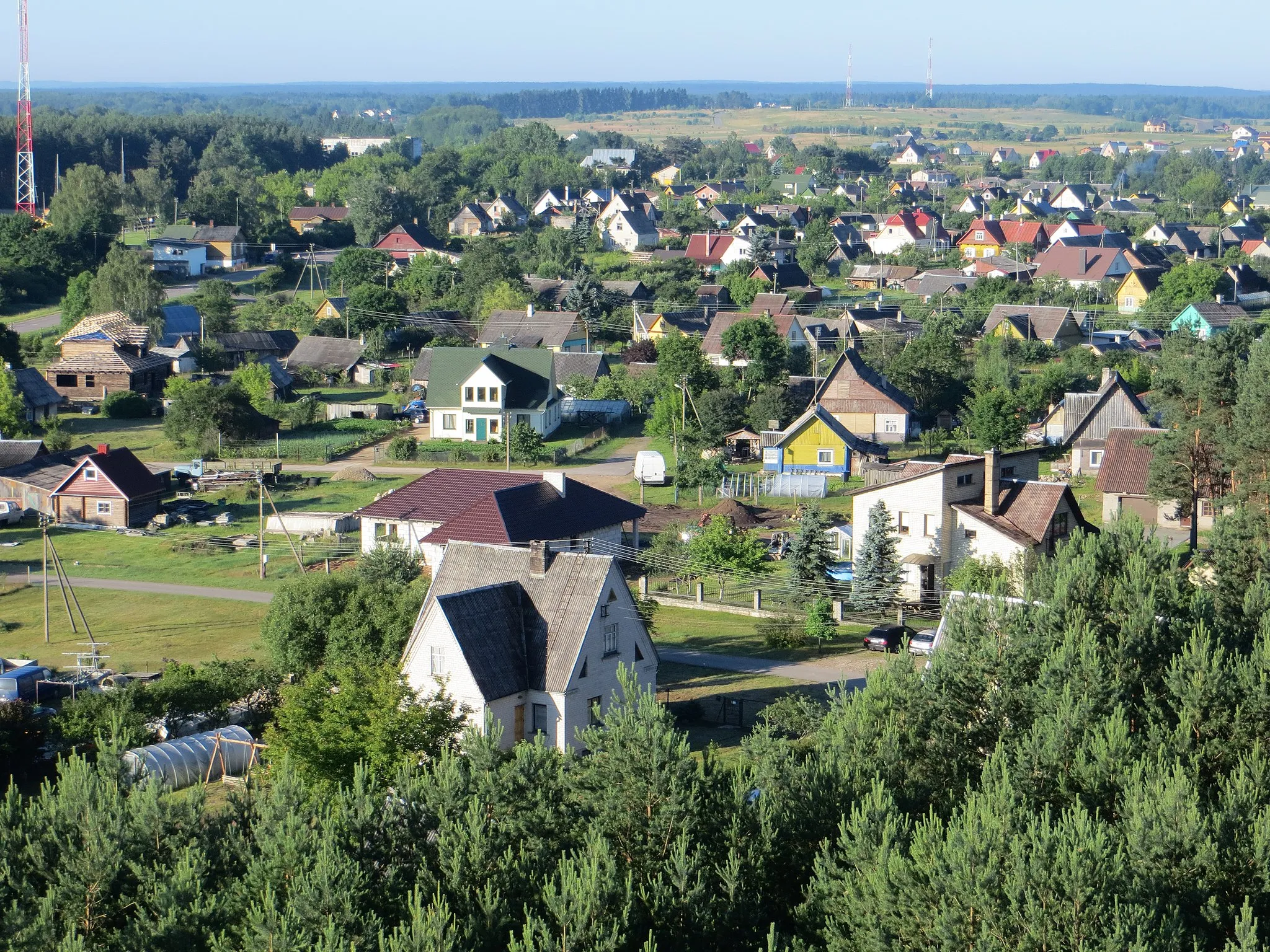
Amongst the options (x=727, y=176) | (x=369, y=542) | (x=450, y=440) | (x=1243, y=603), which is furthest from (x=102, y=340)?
(x=727, y=176)

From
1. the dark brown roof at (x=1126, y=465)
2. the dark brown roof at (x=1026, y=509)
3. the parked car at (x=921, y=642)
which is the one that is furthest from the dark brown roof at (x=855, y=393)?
the parked car at (x=921, y=642)

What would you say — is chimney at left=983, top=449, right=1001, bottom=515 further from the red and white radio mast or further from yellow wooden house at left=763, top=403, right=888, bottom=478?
the red and white radio mast

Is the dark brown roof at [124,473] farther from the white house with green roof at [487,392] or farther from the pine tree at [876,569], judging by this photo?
the pine tree at [876,569]

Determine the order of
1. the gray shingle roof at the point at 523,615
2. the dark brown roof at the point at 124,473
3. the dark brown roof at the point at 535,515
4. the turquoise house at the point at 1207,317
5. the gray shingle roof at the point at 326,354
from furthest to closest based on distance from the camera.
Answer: the turquoise house at the point at 1207,317 < the gray shingle roof at the point at 326,354 < the dark brown roof at the point at 124,473 < the dark brown roof at the point at 535,515 < the gray shingle roof at the point at 523,615

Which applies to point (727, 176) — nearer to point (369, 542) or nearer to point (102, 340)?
point (102, 340)

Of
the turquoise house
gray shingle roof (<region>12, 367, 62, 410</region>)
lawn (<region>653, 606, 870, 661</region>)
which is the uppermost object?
the turquoise house

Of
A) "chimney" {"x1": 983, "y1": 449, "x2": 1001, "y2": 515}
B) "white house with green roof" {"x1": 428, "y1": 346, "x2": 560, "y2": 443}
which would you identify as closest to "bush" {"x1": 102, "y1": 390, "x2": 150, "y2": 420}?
"white house with green roof" {"x1": 428, "y1": 346, "x2": 560, "y2": 443}
